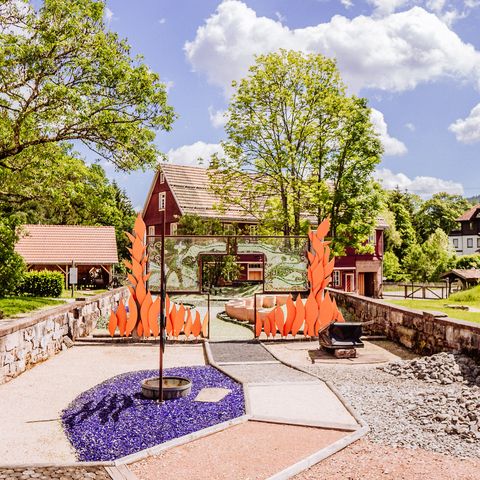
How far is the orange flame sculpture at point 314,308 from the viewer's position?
15531 mm

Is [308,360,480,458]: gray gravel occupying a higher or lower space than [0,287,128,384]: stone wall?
lower

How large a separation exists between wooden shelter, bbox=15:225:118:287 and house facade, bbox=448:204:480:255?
185 feet

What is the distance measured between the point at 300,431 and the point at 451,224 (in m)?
79.2

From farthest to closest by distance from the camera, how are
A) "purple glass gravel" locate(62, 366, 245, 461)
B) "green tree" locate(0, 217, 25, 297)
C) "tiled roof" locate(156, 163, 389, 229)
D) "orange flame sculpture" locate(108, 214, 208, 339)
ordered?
"tiled roof" locate(156, 163, 389, 229) → "green tree" locate(0, 217, 25, 297) → "orange flame sculpture" locate(108, 214, 208, 339) → "purple glass gravel" locate(62, 366, 245, 461)

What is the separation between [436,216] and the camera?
79.9 metres

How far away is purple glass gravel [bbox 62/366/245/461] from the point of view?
6668 millimetres

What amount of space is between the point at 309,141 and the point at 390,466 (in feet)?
79.7

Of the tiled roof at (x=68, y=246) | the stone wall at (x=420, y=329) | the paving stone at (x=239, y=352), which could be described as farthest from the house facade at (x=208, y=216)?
the paving stone at (x=239, y=352)

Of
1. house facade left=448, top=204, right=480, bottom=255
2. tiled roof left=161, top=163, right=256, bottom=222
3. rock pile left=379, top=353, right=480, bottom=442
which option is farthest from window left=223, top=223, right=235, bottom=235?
house facade left=448, top=204, right=480, bottom=255

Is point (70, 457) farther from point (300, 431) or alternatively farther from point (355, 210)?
Answer: point (355, 210)

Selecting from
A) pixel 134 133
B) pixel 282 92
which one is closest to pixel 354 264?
pixel 282 92

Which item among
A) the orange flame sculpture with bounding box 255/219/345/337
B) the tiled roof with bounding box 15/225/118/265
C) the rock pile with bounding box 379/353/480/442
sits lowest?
the rock pile with bounding box 379/353/480/442

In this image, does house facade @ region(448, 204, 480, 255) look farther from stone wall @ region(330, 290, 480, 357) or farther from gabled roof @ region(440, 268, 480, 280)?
stone wall @ region(330, 290, 480, 357)

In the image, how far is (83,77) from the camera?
19953 millimetres
